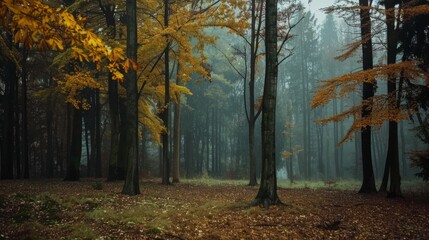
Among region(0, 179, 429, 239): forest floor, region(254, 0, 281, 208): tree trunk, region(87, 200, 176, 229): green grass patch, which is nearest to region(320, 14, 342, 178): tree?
region(254, 0, 281, 208): tree trunk

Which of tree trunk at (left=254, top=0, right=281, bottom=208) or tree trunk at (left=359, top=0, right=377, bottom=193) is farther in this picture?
tree trunk at (left=359, top=0, right=377, bottom=193)

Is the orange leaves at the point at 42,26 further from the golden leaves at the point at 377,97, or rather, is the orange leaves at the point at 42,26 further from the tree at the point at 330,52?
the tree at the point at 330,52

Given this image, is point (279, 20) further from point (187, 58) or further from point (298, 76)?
point (298, 76)

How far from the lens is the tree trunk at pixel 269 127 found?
9.87m

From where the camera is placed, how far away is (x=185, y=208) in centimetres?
988

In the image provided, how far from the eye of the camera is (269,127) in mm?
9969

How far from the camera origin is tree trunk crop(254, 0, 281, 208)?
987 centimetres

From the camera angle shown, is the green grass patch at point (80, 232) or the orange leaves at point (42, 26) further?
the green grass patch at point (80, 232)

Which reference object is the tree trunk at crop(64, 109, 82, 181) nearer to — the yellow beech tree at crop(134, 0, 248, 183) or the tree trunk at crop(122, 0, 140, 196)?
the yellow beech tree at crop(134, 0, 248, 183)

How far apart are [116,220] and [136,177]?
433 centimetres

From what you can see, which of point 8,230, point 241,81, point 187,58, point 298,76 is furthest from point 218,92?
point 8,230

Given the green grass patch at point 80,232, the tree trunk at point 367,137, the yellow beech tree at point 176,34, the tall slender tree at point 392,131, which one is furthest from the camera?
the tree trunk at point 367,137

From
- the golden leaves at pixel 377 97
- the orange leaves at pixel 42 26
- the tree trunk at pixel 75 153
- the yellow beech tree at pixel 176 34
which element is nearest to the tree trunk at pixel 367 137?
the golden leaves at pixel 377 97

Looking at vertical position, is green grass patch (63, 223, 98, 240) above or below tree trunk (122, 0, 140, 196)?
below
